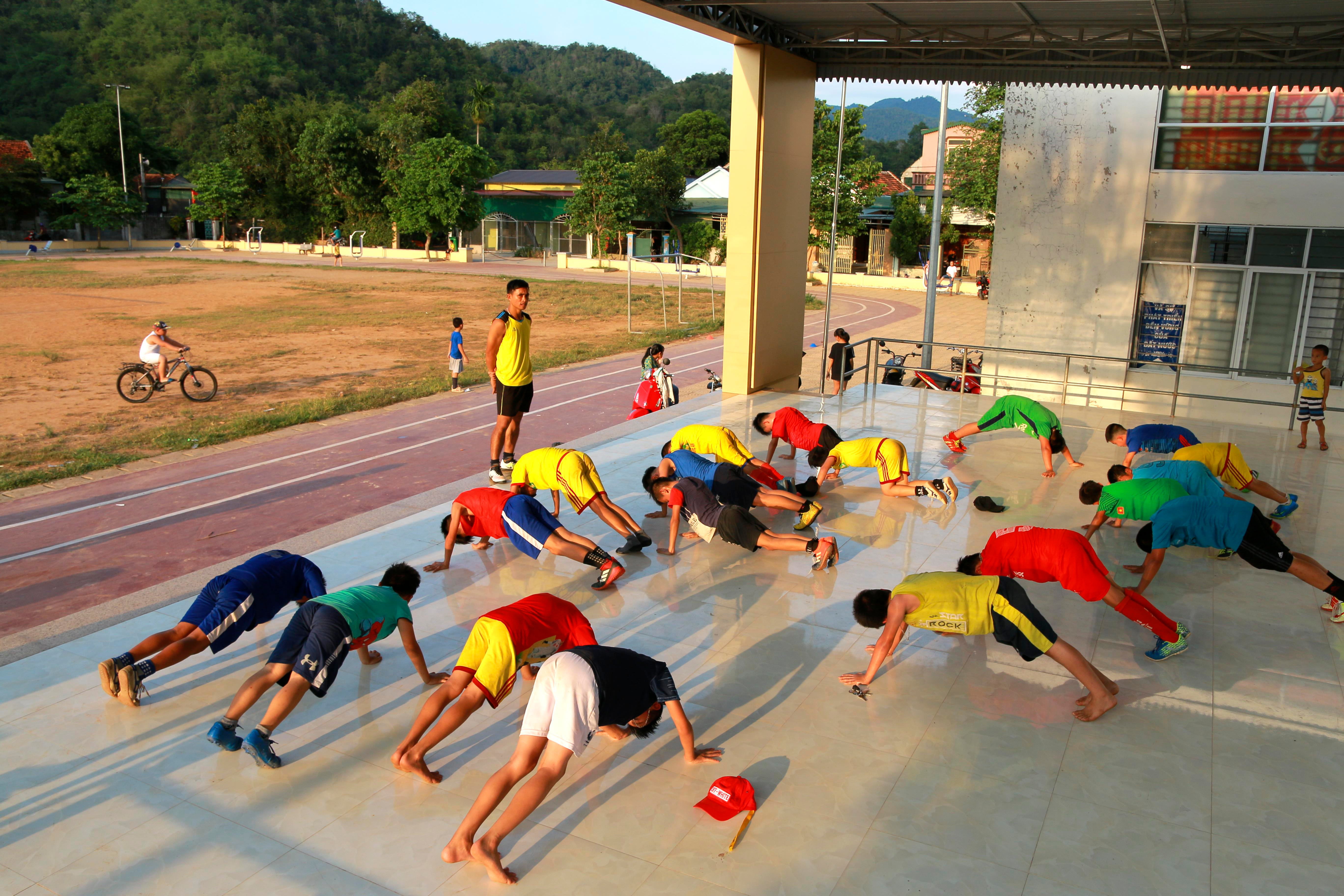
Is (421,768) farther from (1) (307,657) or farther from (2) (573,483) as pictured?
(2) (573,483)

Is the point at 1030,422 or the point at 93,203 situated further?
the point at 93,203

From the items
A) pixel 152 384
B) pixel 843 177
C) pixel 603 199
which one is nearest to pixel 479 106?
pixel 603 199

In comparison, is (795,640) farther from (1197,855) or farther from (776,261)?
(776,261)

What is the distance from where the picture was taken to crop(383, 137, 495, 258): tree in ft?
192

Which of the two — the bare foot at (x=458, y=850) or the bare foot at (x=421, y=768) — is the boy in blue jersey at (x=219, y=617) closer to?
the bare foot at (x=421, y=768)

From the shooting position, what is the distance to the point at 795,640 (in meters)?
6.27

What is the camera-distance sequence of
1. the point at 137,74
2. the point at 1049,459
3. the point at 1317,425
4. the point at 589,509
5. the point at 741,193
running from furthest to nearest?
the point at 137,74 → the point at 741,193 → the point at 1317,425 → the point at 1049,459 → the point at 589,509

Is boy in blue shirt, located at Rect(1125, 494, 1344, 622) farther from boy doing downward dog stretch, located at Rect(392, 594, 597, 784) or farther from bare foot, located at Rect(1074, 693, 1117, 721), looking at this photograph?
boy doing downward dog stretch, located at Rect(392, 594, 597, 784)

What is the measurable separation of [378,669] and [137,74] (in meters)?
105

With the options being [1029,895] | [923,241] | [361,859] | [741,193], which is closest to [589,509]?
[361,859]

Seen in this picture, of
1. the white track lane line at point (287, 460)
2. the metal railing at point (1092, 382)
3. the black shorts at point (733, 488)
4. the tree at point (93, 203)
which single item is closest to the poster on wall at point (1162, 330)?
the metal railing at point (1092, 382)

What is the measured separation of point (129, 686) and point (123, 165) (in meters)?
74.3

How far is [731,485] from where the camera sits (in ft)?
25.2

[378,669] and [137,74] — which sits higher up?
[137,74]
